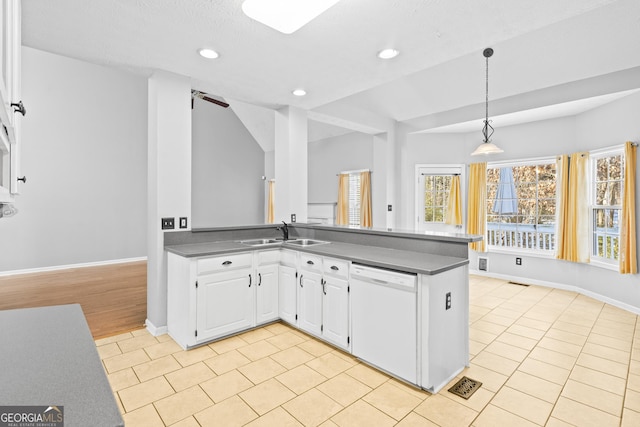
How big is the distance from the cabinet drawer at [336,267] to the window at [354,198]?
11.9 ft

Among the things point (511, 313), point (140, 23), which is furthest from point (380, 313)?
point (140, 23)

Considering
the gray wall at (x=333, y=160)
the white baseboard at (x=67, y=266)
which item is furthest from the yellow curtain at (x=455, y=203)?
the white baseboard at (x=67, y=266)

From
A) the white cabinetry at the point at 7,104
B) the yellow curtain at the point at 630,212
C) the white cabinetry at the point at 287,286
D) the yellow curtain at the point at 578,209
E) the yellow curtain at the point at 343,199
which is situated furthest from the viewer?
the yellow curtain at the point at 343,199

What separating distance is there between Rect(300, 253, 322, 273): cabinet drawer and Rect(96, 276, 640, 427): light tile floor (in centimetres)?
70

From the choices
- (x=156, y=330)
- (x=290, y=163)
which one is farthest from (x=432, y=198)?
(x=156, y=330)

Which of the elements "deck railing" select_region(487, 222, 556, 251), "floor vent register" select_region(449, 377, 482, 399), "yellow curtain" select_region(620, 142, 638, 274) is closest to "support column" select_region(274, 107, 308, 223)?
"floor vent register" select_region(449, 377, 482, 399)

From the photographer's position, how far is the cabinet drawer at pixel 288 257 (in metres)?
3.16

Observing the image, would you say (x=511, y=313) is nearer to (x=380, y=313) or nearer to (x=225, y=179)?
(x=380, y=313)

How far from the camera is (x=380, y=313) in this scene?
2342 millimetres

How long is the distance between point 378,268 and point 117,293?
3.97 m

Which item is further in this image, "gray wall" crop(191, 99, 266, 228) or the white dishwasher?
"gray wall" crop(191, 99, 266, 228)

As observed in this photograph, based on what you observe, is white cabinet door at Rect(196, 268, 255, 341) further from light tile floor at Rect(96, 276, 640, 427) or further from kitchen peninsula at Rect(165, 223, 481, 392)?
light tile floor at Rect(96, 276, 640, 427)

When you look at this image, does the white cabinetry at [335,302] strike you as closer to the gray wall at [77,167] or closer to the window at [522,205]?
the window at [522,205]

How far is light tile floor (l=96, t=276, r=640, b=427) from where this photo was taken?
1.89 metres
